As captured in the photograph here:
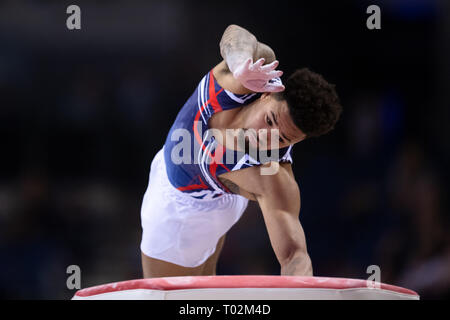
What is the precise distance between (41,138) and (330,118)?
9.14ft

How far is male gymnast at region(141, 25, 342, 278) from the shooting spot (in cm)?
204

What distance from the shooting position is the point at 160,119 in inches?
161

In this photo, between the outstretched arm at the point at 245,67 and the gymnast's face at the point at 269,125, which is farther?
the gymnast's face at the point at 269,125

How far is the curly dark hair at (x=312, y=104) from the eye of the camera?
2021mm

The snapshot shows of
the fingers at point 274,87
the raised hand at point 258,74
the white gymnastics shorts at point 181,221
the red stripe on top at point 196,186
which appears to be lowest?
the white gymnastics shorts at point 181,221

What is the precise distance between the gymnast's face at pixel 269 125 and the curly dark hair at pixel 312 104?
0.11 feet

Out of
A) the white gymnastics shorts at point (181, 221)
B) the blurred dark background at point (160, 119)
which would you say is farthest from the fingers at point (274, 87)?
the blurred dark background at point (160, 119)

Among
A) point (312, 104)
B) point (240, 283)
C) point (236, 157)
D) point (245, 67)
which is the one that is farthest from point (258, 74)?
point (240, 283)

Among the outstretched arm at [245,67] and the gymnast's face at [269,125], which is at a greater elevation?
the outstretched arm at [245,67]

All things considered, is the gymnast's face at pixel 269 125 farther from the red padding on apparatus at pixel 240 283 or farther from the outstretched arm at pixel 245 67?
the red padding on apparatus at pixel 240 283

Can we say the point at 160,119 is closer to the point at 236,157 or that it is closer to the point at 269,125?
the point at 236,157

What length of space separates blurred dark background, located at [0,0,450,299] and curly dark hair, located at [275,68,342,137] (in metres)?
1.73

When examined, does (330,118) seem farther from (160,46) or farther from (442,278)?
(160,46)
